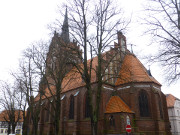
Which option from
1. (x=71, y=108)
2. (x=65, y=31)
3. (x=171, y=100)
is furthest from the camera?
(x=171, y=100)

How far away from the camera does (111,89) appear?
71.8ft

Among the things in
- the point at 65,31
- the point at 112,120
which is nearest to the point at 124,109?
the point at 112,120

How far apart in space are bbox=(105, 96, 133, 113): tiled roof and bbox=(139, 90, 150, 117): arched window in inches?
64.4

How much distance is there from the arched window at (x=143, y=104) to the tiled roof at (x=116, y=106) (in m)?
1.63

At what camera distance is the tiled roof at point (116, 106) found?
18.7 meters

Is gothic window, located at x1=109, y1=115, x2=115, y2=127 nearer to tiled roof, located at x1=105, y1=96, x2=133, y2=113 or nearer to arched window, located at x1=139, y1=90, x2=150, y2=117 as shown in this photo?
tiled roof, located at x1=105, y1=96, x2=133, y2=113

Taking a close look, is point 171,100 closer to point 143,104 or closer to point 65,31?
point 143,104

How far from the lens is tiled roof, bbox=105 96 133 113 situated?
1874 centimetres

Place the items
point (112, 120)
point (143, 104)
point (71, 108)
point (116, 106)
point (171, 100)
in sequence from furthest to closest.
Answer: point (171, 100) → point (71, 108) → point (143, 104) → point (116, 106) → point (112, 120)

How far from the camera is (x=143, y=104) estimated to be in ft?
66.2

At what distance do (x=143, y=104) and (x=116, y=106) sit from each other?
3.63 metres

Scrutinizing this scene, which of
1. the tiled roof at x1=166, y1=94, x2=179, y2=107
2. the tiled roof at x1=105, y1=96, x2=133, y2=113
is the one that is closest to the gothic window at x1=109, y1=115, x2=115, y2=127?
the tiled roof at x1=105, y1=96, x2=133, y2=113

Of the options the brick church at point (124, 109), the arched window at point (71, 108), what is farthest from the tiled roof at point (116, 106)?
the arched window at point (71, 108)

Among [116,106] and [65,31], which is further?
[116,106]
